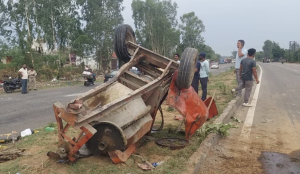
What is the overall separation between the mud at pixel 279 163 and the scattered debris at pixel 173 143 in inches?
48.3

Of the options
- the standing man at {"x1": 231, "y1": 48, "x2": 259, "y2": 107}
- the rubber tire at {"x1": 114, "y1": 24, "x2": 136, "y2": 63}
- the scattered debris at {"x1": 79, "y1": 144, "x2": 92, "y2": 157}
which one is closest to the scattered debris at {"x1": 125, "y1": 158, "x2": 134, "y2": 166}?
the scattered debris at {"x1": 79, "y1": 144, "x2": 92, "y2": 157}

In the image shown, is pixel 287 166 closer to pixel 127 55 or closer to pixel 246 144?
pixel 246 144

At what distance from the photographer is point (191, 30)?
65.1m

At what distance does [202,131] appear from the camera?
5.03m

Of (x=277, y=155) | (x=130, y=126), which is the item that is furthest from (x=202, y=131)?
(x=130, y=126)

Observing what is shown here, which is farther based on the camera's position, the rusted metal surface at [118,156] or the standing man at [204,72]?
the standing man at [204,72]

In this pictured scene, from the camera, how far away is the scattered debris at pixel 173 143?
172 inches

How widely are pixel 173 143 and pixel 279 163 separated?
1651 millimetres

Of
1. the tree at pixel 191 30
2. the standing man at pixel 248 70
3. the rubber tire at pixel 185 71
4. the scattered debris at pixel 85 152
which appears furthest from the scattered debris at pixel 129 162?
the tree at pixel 191 30

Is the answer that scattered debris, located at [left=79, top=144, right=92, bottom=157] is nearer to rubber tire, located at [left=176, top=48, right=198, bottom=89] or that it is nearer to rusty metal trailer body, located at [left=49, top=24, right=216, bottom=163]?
rusty metal trailer body, located at [left=49, top=24, right=216, bottom=163]

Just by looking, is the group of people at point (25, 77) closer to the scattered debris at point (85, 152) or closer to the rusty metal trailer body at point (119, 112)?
the rusty metal trailer body at point (119, 112)

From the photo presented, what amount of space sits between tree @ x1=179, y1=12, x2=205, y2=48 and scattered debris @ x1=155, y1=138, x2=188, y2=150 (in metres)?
61.3

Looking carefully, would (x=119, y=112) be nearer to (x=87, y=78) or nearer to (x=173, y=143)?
(x=173, y=143)

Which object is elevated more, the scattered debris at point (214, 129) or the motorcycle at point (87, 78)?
the motorcycle at point (87, 78)
